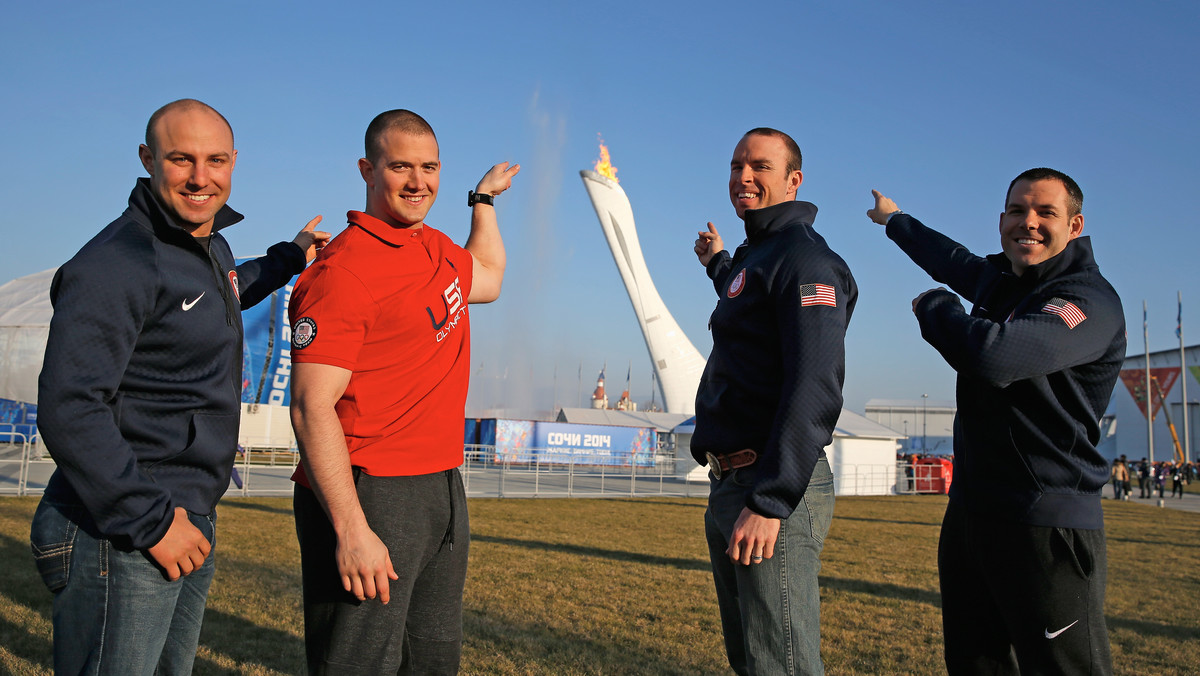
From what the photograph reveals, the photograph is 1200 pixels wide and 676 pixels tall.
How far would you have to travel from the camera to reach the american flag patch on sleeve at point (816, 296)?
2.20 m

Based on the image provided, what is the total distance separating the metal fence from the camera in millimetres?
16469

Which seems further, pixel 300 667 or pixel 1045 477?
pixel 300 667

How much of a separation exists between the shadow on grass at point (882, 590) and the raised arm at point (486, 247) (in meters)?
6.17

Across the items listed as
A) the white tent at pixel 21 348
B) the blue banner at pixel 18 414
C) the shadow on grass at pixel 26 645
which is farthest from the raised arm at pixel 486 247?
the blue banner at pixel 18 414

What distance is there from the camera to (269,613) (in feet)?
18.3

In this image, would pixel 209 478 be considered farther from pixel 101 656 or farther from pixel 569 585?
pixel 569 585

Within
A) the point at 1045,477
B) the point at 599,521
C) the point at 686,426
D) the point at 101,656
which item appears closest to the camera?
the point at 101,656

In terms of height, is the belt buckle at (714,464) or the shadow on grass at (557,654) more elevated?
the belt buckle at (714,464)

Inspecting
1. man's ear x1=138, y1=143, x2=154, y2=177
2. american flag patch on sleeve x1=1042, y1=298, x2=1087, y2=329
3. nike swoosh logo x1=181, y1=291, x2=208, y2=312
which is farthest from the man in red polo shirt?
american flag patch on sleeve x1=1042, y1=298, x2=1087, y2=329

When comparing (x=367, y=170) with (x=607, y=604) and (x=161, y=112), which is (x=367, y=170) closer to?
(x=161, y=112)

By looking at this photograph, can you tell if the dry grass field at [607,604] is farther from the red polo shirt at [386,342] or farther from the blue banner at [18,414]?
the blue banner at [18,414]

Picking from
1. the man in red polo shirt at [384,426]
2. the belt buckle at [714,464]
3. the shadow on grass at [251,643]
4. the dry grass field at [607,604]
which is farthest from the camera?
the dry grass field at [607,604]

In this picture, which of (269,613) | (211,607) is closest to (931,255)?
(269,613)

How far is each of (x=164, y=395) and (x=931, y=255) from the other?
9.30 feet
